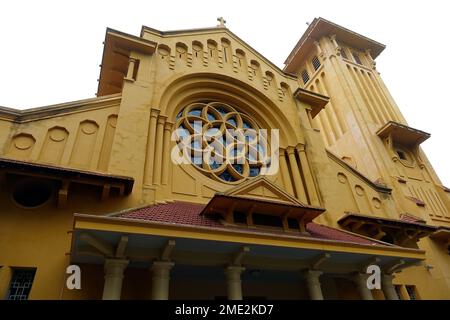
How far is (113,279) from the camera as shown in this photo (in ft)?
17.3

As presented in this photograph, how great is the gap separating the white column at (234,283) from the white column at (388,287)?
423 centimetres

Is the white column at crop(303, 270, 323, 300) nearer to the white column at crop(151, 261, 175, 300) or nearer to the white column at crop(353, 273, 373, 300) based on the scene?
the white column at crop(353, 273, 373, 300)

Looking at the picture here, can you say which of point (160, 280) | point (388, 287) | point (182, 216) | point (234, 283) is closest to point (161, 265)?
point (160, 280)

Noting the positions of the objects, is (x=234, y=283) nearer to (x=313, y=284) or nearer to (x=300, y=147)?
(x=313, y=284)

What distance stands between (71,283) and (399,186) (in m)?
14.3

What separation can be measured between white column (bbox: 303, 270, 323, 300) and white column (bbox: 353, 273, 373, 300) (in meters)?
1.31

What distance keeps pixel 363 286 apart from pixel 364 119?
12214mm

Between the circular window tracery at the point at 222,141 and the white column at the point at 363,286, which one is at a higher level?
the circular window tracery at the point at 222,141

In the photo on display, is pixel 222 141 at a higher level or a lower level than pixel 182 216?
higher

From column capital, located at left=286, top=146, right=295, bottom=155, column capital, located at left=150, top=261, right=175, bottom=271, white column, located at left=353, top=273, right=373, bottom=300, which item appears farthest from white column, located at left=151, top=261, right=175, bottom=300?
column capital, located at left=286, top=146, right=295, bottom=155

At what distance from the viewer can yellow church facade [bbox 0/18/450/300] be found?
19.0 ft

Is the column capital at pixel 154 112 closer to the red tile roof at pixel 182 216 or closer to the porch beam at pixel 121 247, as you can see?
the red tile roof at pixel 182 216

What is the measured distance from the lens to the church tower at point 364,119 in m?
14.7

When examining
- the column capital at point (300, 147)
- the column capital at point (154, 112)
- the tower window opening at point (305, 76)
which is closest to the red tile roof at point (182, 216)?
the column capital at point (154, 112)
